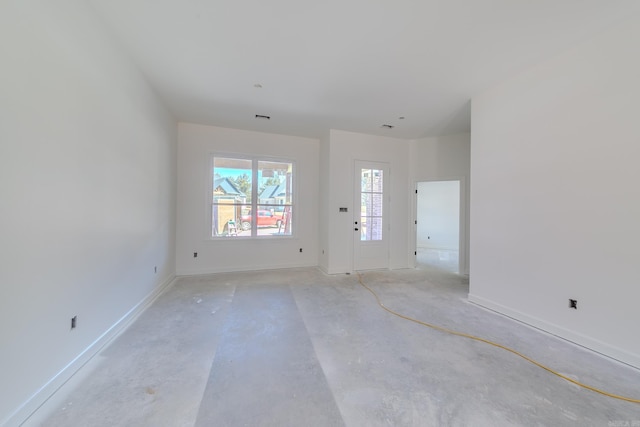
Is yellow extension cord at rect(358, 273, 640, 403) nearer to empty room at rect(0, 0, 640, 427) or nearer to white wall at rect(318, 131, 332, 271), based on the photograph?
empty room at rect(0, 0, 640, 427)

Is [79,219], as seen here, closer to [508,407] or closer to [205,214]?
[205,214]

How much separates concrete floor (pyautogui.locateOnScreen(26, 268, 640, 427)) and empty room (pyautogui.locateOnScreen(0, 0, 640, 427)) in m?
0.02

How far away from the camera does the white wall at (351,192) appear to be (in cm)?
457

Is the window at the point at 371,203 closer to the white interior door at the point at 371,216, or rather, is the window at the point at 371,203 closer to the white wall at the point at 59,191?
the white interior door at the point at 371,216

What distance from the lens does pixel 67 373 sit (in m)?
1.65

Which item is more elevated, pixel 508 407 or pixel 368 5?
pixel 368 5

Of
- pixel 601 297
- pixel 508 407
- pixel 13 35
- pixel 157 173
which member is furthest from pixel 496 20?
pixel 157 173

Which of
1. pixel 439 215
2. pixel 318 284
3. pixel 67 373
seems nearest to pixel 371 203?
pixel 318 284

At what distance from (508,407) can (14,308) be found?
117 inches

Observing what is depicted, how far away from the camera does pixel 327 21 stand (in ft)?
6.26

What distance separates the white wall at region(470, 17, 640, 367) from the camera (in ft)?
6.35

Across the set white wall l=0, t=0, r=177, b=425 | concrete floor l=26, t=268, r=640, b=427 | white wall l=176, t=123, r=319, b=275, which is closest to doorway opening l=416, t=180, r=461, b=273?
white wall l=176, t=123, r=319, b=275

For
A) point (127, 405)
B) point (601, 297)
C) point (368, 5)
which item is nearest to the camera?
point (127, 405)

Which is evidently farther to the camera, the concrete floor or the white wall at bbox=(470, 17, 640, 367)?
the white wall at bbox=(470, 17, 640, 367)
